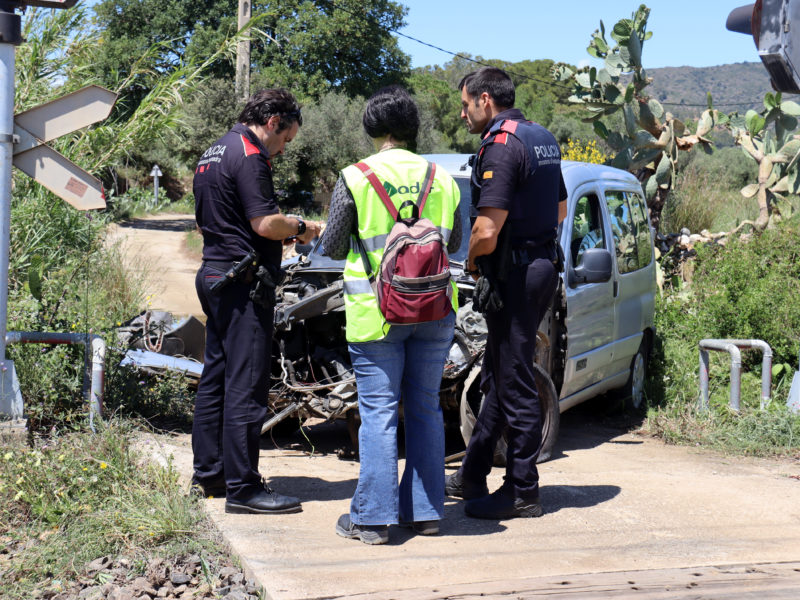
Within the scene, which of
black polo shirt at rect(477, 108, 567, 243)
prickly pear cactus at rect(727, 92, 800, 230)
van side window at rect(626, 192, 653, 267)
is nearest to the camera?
black polo shirt at rect(477, 108, 567, 243)

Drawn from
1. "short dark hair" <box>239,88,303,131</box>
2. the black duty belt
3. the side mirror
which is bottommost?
the side mirror

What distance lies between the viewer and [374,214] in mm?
4008

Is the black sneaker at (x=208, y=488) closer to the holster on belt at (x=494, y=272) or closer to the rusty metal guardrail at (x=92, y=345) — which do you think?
the rusty metal guardrail at (x=92, y=345)

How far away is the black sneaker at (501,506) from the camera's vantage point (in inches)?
180

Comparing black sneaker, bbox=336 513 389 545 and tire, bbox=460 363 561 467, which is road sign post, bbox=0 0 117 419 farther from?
tire, bbox=460 363 561 467

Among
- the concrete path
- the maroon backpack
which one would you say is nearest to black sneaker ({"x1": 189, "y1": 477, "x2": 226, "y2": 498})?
the concrete path

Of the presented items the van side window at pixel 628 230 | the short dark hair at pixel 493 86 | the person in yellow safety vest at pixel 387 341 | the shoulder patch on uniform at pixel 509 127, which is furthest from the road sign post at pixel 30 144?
the van side window at pixel 628 230

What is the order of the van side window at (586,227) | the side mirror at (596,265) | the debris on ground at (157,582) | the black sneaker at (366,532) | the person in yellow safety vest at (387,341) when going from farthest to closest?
the van side window at (586,227) → the side mirror at (596,265) → the black sneaker at (366,532) → the person in yellow safety vest at (387,341) → the debris on ground at (157,582)

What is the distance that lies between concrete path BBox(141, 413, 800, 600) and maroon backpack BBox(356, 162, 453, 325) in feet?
3.54

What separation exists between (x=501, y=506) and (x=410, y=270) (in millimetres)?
1428

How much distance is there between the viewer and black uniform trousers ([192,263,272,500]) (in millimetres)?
4426

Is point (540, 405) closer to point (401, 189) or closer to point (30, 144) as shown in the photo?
point (401, 189)

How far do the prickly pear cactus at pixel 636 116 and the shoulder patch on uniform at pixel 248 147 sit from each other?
8859 mm

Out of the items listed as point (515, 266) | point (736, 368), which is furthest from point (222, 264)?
point (736, 368)
